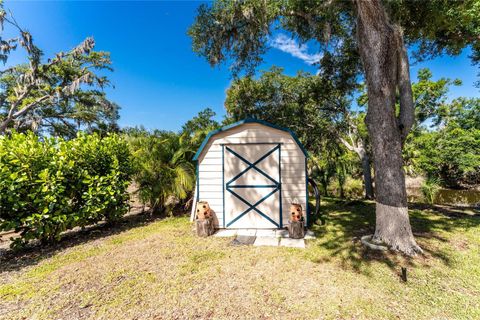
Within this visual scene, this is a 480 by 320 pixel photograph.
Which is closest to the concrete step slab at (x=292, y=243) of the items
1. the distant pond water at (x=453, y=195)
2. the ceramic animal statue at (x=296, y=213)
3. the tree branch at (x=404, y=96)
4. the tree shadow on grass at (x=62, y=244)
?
the ceramic animal statue at (x=296, y=213)

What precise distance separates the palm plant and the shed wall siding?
124cm

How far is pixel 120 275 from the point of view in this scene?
3.17 meters

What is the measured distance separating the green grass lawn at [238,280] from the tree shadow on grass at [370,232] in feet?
0.10

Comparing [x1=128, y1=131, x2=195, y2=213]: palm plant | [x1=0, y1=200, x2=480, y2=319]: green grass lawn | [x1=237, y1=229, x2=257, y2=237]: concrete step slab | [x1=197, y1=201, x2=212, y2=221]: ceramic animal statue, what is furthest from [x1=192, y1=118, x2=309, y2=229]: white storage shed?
[x1=128, y1=131, x2=195, y2=213]: palm plant

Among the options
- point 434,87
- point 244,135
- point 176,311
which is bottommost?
point 176,311

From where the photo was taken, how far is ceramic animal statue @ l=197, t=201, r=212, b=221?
16.1 feet

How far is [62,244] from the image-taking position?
438 centimetres

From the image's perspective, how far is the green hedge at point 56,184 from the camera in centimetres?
359

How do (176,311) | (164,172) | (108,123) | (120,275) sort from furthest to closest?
(108,123), (164,172), (120,275), (176,311)

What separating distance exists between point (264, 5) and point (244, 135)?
10.4 ft

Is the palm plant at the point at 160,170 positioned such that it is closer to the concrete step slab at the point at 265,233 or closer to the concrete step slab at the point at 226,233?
the concrete step slab at the point at 226,233

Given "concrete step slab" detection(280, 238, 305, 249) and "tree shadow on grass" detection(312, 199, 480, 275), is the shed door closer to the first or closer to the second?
"concrete step slab" detection(280, 238, 305, 249)

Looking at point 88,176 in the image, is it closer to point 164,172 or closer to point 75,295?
point 164,172

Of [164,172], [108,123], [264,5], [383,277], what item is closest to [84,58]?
[108,123]
